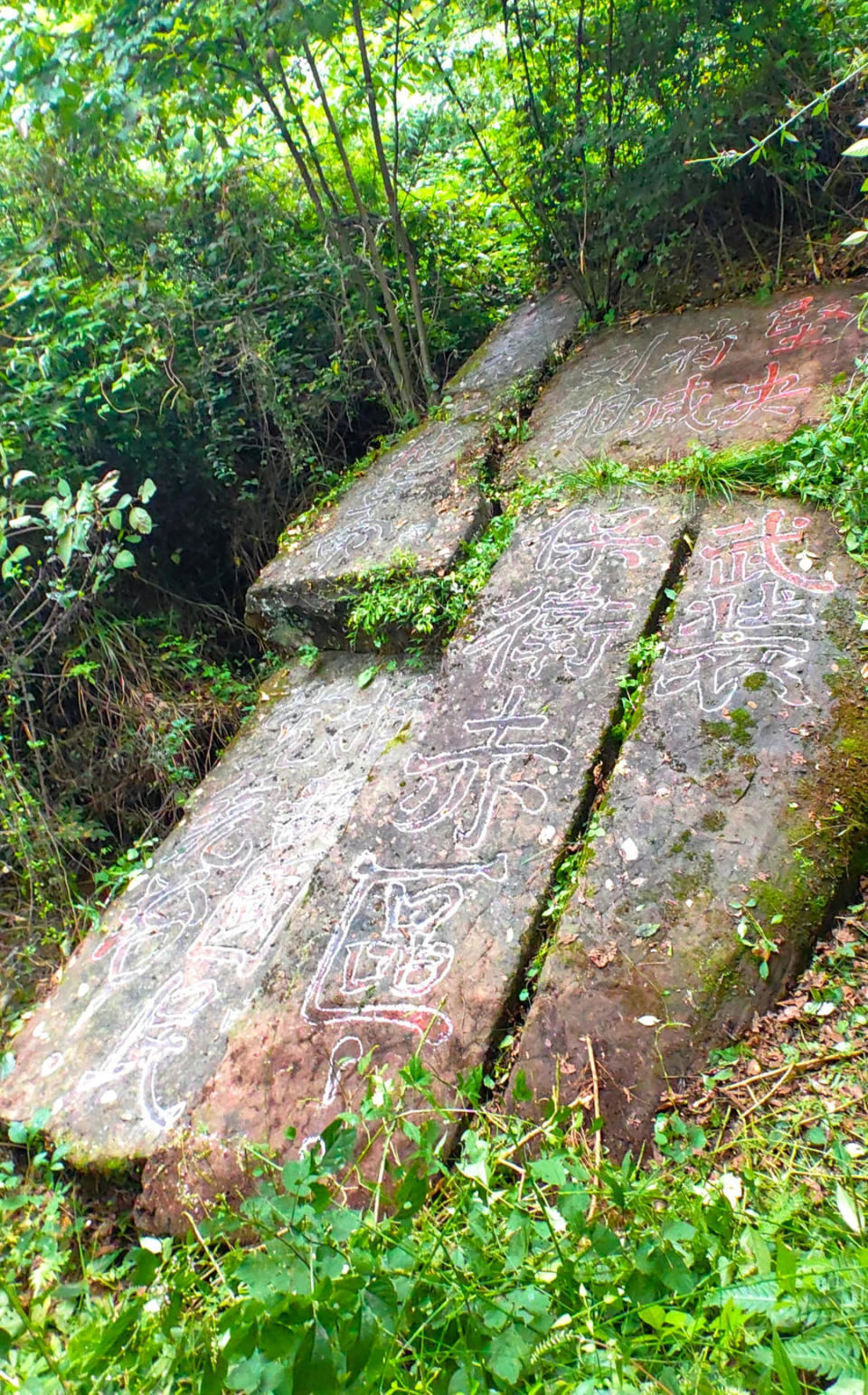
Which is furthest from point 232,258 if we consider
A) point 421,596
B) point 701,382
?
point 701,382

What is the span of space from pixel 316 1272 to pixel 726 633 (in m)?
2.01

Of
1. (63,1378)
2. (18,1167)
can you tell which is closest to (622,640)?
(63,1378)

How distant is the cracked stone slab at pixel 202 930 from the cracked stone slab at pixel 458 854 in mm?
147

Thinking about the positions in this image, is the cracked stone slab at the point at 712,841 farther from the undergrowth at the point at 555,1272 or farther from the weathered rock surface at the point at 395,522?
the weathered rock surface at the point at 395,522

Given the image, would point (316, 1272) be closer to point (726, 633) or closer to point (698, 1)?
point (726, 633)

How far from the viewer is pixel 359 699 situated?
11.1ft

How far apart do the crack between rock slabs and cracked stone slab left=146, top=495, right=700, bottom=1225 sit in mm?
20

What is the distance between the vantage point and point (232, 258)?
14.3 ft

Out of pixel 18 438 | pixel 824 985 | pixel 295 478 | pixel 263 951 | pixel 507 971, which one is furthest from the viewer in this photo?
pixel 295 478

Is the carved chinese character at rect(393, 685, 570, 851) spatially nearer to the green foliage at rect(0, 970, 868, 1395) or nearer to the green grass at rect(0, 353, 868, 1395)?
the green grass at rect(0, 353, 868, 1395)

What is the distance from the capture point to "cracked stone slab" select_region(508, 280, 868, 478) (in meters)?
3.21

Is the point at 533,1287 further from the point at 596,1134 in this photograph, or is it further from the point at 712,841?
the point at 712,841

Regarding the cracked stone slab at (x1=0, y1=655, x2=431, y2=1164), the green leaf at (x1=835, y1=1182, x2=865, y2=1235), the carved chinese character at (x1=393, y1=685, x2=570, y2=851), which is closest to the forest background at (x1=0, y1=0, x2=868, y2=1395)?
the green leaf at (x1=835, y1=1182, x2=865, y2=1235)

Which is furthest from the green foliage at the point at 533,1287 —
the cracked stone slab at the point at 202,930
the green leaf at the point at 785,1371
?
the cracked stone slab at the point at 202,930
